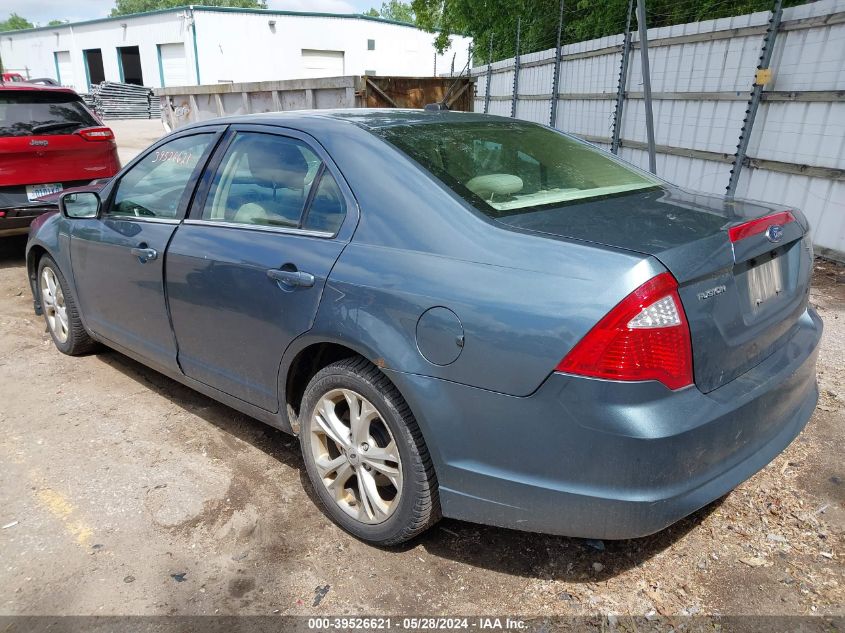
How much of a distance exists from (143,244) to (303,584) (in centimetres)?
205

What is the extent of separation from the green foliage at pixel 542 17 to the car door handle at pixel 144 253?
814cm

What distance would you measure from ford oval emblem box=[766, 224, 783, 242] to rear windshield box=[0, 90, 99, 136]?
7023 millimetres

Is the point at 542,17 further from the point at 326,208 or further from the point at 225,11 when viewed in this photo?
the point at 225,11

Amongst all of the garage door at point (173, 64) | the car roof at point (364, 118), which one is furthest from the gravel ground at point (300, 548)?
the garage door at point (173, 64)

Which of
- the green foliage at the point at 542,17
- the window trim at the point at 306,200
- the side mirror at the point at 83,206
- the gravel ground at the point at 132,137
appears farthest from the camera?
the gravel ground at the point at 132,137

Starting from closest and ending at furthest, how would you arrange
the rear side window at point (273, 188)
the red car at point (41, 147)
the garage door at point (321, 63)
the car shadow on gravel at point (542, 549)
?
the car shadow on gravel at point (542, 549) → the rear side window at point (273, 188) → the red car at point (41, 147) → the garage door at point (321, 63)

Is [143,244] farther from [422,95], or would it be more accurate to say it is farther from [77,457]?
[422,95]

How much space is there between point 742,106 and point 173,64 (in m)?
34.7

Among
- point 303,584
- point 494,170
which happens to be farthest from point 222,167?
point 303,584

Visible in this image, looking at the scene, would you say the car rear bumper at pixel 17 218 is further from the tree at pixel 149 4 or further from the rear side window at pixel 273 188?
the tree at pixel 149 4

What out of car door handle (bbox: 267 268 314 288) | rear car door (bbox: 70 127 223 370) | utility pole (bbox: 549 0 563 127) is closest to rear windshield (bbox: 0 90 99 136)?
rear car door (bbox: 70 127 223 370)

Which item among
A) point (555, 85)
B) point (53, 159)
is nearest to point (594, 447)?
point (53, 159)

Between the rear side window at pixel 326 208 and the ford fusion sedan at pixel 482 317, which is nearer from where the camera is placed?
the ford fusion sedan at pixel 482 317

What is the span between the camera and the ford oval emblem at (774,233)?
7.67 feet
